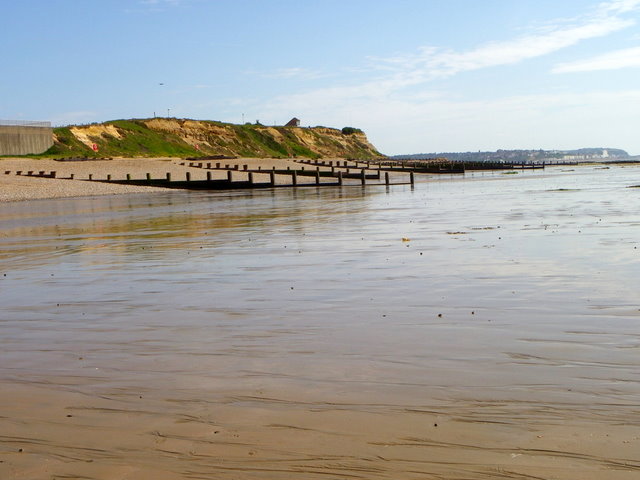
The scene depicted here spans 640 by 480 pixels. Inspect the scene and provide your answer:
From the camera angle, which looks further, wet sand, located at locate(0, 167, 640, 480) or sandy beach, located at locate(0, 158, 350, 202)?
sandy beach, located at locate(0, 158, 350, 202)

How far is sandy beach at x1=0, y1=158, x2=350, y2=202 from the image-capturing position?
140 ft

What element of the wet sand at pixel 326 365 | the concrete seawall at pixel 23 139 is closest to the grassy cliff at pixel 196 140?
the concrete seawall at pixel 23 139

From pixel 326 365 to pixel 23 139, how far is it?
82.7 meters

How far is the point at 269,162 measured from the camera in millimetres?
88500

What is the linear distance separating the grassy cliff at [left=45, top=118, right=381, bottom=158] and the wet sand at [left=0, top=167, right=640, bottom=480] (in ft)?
260

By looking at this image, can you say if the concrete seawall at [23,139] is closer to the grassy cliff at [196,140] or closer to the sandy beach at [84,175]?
the grassy cliff at [196,140]

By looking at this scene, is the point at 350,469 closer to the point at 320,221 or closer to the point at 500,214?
the point at 320,221

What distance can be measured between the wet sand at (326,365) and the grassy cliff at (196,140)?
260 ft

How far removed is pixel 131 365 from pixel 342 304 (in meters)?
2.96

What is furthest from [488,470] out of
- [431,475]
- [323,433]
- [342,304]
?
[342,304]

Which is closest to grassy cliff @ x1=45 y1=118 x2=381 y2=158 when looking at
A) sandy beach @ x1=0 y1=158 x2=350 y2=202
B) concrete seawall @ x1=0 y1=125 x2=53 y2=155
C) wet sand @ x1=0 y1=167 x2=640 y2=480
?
concrete seawall @ x1=0 y1=125 x2=53 y2=155

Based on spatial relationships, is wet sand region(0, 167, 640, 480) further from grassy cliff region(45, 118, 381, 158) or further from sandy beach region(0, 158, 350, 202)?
grassy cliff region(45, 118, 381, 158)

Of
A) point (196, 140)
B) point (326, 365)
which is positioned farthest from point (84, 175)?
point (196, 140)

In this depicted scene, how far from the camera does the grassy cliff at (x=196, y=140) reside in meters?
97.2
